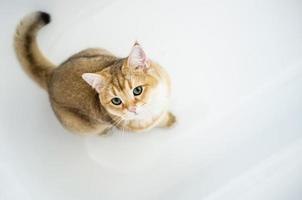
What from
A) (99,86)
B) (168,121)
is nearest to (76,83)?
(99,86)

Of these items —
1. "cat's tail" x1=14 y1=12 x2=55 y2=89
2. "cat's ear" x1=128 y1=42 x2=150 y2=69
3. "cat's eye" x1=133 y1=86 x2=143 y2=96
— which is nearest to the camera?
"cat's ear" x1=128 y1=42 x2=150 y2=69

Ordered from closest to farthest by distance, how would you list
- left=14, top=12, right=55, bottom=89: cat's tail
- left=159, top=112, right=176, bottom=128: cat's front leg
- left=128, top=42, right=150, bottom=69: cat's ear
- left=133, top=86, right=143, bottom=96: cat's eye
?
left=128, top=42, right=150, bottom=69: cat's ear
left=133, top=86, right=143, bottom=96: cat's eye
left=14, top=12, right=55, bottom=89: cat's tail
left=159, top=112, right=176, bottom=128: cat's front leg

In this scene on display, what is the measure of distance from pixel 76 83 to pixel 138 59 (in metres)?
0.31

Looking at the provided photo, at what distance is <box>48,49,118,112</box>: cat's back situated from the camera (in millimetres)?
1450

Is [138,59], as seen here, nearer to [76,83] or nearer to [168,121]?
[76,83]

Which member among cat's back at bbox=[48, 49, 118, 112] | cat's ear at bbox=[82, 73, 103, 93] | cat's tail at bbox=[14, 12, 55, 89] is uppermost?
cat's tail at bbox=[14, 12, 55, 89]

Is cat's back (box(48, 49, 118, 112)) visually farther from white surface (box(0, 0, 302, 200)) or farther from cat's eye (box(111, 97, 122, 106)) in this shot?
white surface (box(0, 0, 302, 200))

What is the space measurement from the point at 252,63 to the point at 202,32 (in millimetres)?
253

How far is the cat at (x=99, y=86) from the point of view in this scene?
129 cm

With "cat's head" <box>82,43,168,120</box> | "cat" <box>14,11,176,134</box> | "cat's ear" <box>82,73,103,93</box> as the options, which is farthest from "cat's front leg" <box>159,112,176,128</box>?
"cat's ear" <box>82,73,103,93</box>

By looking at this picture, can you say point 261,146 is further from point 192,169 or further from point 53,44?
point 53,44

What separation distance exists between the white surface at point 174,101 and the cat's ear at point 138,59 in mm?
550

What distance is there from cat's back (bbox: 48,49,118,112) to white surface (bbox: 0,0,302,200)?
0.35m

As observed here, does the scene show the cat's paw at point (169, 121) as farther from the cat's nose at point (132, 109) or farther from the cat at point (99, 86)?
the cat's nose at point (132, 109)
